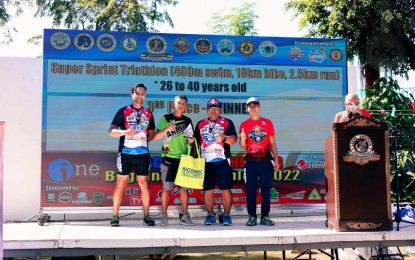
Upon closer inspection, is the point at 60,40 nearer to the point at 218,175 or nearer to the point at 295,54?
the point at 218,175

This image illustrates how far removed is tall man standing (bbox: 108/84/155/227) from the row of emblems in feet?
2.69

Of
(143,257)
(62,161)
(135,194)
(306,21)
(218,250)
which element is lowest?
(143,257)

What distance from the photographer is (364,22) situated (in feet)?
33.3

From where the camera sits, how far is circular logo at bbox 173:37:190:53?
5836 millimetres

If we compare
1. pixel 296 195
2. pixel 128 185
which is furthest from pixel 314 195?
pixel 128 185

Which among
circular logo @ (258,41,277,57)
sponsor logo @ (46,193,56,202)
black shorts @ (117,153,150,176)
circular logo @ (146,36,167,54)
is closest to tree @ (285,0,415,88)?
circular logo @ (258,41,277,57)

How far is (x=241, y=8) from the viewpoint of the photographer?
1908cm

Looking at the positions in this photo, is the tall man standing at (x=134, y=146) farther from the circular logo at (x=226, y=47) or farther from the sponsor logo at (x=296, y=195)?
the sponsor logo at (x=296, y=195)

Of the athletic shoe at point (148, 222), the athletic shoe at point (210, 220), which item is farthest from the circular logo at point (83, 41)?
the athletic shoe at point (210, 220)

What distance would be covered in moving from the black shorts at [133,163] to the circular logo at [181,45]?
57.3 inches

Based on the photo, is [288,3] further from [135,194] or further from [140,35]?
[135,194]

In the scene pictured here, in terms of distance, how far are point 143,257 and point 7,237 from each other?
9.78ft

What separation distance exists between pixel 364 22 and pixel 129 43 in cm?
626

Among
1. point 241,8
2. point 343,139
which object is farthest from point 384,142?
point 241,8
